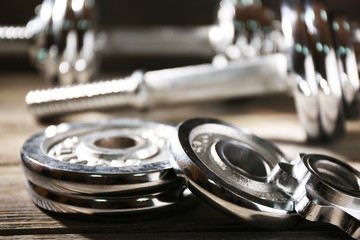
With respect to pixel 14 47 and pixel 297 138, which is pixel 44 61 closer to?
pixel 14 47

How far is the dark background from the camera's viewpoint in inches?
53.4

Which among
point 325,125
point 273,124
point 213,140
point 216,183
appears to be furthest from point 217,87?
point 216,183

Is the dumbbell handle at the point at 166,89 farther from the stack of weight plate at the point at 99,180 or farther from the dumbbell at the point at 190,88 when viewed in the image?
the stack of weight plate at the point at 99,180

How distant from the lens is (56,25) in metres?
0.94

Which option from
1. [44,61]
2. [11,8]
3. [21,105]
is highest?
[11,8]

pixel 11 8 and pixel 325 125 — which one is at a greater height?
pixel 11 8

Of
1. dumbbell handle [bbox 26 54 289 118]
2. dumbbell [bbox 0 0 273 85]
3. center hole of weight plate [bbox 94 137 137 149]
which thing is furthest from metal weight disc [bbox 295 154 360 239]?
dumbbell [bbox 0 0 273 85]

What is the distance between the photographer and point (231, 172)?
462mm

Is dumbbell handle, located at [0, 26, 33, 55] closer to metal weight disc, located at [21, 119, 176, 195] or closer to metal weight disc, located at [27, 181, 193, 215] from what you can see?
metal weight disc, located at [21, 119, 176, 195]

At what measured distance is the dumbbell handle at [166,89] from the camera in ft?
2.85

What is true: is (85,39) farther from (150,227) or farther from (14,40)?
(150,227)

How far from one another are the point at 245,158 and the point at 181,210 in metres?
0.10

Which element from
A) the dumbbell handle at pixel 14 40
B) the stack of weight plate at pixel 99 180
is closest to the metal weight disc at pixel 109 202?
the stack of weight plate at pixel 99 180

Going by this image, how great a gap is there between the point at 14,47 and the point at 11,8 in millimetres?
298
